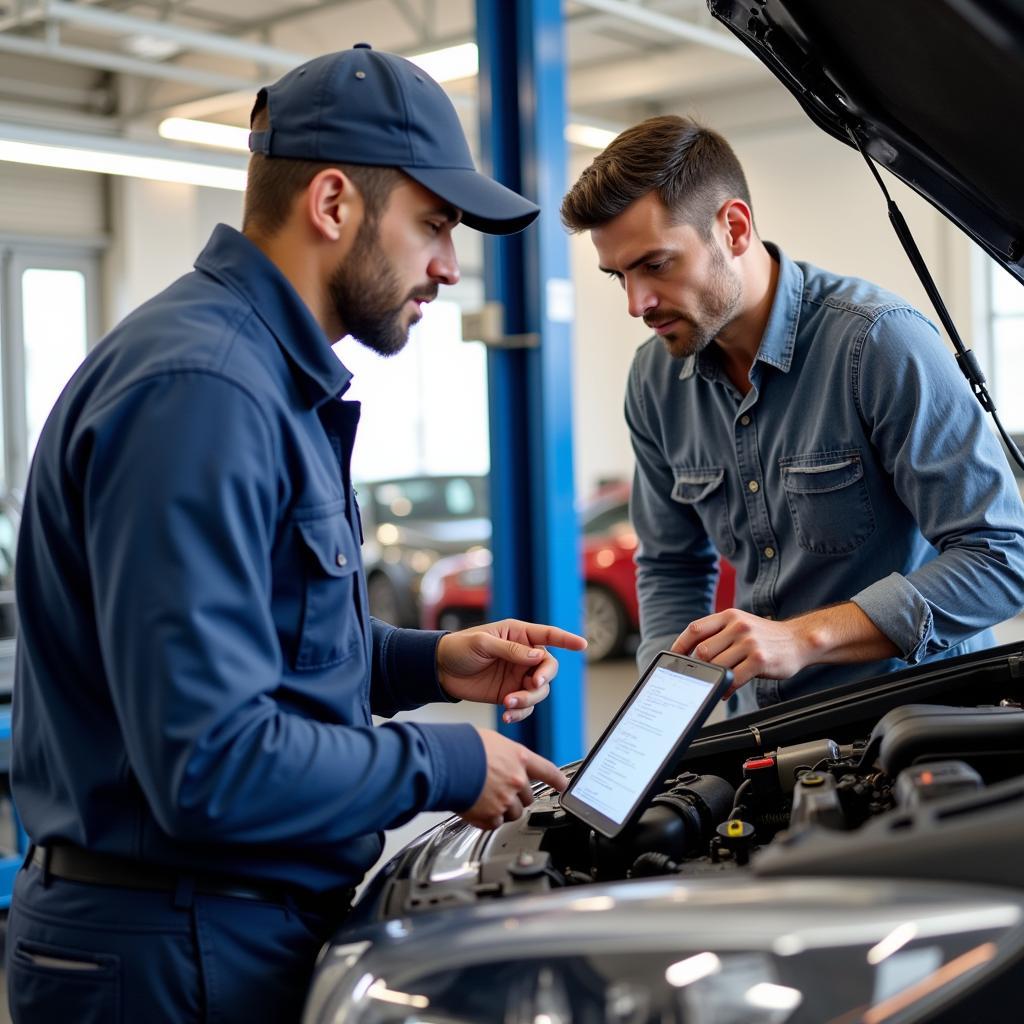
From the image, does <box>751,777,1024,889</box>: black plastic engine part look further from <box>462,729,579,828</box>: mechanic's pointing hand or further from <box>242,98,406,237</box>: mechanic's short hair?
<box>242,98,406,237</box>: mechanic's short hair

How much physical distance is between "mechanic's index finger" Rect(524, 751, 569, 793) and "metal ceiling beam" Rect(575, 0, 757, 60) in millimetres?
6940

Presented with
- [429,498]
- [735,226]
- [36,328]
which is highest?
[36,328]

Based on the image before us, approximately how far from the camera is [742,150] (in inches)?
486

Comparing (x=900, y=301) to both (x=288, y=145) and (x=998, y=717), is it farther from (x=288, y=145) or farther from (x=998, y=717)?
(x=288, y=145)

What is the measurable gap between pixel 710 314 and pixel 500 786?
1013 millimetres

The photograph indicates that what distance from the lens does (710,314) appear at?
205cm

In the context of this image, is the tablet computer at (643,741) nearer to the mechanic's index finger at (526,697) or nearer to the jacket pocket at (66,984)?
the mechanic's index finger at (526,697)

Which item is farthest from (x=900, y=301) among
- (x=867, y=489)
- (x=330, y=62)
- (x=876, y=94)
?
(x=330, y=62)

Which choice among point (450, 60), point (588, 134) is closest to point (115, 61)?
point (450, 60)

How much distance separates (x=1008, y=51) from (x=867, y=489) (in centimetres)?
78

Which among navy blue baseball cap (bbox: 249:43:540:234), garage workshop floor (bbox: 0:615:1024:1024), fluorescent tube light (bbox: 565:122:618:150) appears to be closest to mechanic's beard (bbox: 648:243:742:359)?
navy blue baseball cap (bbox: 249:43:540:234)

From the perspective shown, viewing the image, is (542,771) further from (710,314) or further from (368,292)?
(710,314)

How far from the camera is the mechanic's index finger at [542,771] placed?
1386 millimetres

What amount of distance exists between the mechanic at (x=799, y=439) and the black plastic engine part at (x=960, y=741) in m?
0.33
